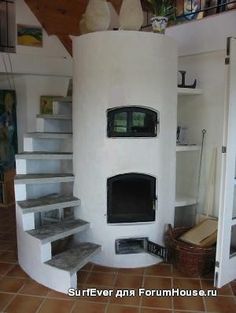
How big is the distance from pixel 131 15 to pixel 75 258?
7.04 ft

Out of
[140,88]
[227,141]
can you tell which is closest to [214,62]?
[140,88]

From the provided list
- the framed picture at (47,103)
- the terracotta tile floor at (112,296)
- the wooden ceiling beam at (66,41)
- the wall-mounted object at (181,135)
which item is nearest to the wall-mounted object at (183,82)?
the wall-mounted object at (181,135)

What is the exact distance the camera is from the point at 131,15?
2.75 m

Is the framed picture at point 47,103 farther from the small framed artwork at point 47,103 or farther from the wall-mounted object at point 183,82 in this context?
the wall-mounted object at point 183,82

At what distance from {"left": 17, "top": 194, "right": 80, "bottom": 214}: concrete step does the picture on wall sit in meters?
2.42

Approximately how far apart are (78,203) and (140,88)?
1.24 m

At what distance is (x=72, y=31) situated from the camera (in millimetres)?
4535

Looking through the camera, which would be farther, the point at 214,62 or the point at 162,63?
the point at 214,62

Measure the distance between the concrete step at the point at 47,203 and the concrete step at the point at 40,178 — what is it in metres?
0.18

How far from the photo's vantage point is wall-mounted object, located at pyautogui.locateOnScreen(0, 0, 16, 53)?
473 centimetres

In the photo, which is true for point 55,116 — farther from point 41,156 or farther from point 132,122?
point 132,122

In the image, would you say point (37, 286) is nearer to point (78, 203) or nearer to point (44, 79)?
point (78, 203)

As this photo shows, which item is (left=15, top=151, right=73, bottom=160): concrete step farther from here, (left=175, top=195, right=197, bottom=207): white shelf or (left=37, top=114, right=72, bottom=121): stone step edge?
(left=175, top=195, right=197, bottom=207): white shelf

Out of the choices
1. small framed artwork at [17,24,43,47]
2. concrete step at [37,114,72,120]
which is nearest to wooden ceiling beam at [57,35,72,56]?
small framed artwork at [17,24,43,47]
